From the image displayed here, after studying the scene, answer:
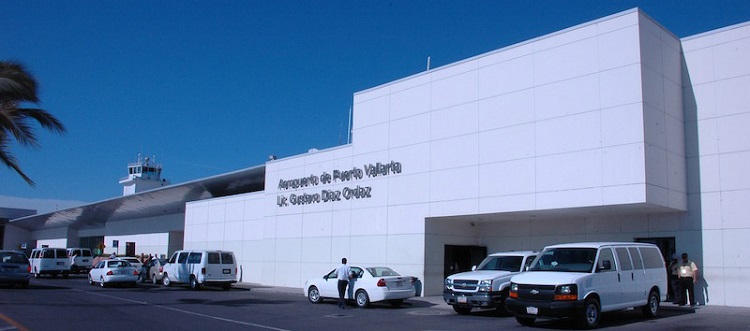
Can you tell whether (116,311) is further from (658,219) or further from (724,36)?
(724,36)

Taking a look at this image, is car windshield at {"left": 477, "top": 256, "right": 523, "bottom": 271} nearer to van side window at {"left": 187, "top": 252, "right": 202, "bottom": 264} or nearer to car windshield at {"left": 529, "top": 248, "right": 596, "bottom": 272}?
car windshield at {"left": 529, "top": 248, "right": 596, "bottom": 272}

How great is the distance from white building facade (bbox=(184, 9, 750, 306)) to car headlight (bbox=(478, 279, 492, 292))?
4.77 metres

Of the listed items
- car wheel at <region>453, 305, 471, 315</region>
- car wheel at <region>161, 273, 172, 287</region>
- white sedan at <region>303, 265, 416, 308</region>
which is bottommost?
car wheel at <region>161, 273, 172, 287</region>

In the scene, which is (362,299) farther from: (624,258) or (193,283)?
(193,283)

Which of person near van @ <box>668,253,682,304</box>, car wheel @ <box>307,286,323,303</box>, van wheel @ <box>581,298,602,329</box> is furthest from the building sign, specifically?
van wheel @ <box>581,298,602,329</box>

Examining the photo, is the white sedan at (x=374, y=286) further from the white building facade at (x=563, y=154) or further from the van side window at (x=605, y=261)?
the van side window at (x=605, y=261)

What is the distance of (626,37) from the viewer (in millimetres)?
19906

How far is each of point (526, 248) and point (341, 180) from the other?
9.50 metres

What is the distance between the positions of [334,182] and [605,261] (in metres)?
17.3

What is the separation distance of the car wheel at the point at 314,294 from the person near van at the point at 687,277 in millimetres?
12250

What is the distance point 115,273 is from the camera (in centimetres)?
3155

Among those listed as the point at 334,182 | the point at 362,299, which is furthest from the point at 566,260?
the point at 334,182

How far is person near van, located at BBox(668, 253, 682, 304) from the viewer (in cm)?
2002

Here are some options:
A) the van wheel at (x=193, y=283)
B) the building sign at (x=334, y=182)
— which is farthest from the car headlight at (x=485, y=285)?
the van wheel at (x=193, y=283)
